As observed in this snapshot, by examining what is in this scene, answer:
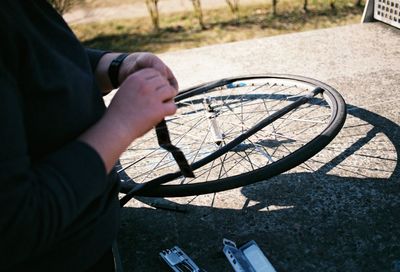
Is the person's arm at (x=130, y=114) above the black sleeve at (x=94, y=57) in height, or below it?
above

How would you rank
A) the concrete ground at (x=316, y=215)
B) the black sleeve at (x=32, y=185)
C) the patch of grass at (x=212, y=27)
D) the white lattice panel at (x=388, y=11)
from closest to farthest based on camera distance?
the black sleeve at (x=32, y=185), the concrete ground at (x=316, y=215), the white lattice panel at (x=388, y=11), the patch of grass at (x=212, y=27)

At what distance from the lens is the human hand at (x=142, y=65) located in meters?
1.28

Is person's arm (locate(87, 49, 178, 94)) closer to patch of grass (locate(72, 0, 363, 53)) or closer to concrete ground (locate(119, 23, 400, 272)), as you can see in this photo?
concrete ground (locate(119, 23, 400, 272))

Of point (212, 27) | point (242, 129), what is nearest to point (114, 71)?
point (242, 129)

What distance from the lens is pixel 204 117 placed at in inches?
101

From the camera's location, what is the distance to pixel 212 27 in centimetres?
532

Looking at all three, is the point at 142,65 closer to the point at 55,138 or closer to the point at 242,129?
the point at 55,138

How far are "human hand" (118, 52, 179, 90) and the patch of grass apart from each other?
3.48m

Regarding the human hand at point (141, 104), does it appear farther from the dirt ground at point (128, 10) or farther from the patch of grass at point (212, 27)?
the dirt ground at point (128, 10)

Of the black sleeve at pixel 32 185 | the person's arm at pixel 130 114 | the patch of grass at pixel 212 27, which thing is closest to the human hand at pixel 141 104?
the person's arm at pixel 130 114

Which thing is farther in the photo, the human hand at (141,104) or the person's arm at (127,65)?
the person's arm at (127,65)

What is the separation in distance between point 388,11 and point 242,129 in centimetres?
186

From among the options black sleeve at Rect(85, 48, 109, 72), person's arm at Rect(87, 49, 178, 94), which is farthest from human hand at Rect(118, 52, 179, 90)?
black sleeve at Rect(85, 48, 109, 72)

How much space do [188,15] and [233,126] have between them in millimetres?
3697
